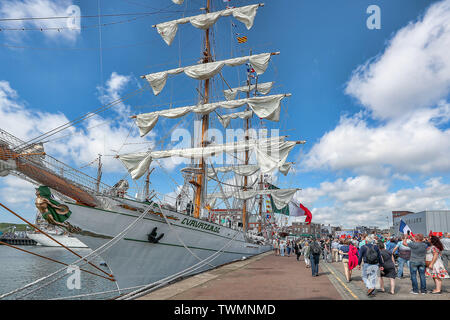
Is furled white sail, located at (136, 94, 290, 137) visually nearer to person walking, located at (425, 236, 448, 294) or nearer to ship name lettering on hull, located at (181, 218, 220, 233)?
ship name lettering on hull, located at (181, 218, 220, 233)

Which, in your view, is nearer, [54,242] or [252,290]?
[252,290]

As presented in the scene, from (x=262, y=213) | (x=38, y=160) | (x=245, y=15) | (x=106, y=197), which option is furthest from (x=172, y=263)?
(x=262, y=213)

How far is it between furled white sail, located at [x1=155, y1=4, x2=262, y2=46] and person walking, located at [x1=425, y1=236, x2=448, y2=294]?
19.4 meters

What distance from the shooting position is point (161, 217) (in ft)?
39.2

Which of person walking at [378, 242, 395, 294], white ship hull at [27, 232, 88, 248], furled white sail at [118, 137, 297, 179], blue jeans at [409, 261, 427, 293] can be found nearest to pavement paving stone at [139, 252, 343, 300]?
person walking at [378, 242, 395, 294]

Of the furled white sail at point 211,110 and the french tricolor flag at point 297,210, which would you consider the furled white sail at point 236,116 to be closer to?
the furled white sail at point 211,110

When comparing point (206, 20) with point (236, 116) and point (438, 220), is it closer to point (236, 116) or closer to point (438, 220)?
point (236, 116)

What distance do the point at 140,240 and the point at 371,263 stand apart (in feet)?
27.9

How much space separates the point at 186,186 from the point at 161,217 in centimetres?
661

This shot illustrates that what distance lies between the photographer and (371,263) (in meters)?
7.20

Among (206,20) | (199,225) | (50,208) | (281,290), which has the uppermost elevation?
(206,20)

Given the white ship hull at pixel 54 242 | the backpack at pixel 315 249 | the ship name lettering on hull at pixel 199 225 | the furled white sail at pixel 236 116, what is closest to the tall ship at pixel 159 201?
the ship name lettering on hull at pixel 199 225

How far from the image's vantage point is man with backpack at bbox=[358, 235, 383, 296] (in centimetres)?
697

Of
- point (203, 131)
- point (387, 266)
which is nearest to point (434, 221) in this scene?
point (203, 131)
